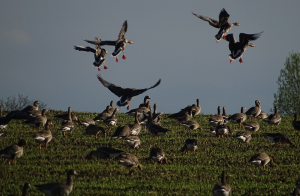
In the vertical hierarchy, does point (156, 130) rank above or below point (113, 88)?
below

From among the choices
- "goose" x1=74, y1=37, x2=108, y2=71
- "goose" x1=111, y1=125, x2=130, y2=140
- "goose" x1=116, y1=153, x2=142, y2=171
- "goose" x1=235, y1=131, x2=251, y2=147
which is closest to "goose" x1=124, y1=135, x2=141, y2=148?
"goose" x1=111, y1=125, x2=130, y2=140

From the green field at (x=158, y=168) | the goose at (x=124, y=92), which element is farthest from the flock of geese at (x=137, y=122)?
the green field at (x=158, y=168)

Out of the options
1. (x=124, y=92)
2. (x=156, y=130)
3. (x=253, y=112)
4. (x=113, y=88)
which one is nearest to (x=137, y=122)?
(x=156, y=130)

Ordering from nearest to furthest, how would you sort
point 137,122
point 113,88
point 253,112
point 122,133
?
1. point 122,133
2. point 137,122
3. point 113,88
4. point 253,112

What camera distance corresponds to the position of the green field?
612 inches

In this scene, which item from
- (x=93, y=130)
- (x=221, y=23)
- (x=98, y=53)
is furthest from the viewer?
(x=98, y=53)

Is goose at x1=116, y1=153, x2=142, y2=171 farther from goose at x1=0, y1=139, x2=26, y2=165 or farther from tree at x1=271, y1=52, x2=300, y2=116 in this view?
tree at x1=271, y1=52, x2=300, y2=116

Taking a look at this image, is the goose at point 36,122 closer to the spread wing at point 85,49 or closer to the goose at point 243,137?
the goose at point 243,137

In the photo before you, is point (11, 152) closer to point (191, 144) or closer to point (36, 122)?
point (36, 122)

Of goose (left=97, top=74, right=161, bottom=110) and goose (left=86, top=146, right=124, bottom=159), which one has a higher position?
goose (left=97, top=74, right=161, bottom=110)

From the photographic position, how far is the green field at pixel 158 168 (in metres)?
15.5

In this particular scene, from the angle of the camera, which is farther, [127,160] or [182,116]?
[182,116]

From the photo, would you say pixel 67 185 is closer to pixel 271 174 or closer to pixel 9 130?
pixel 271 174

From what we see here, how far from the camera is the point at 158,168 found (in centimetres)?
1819
